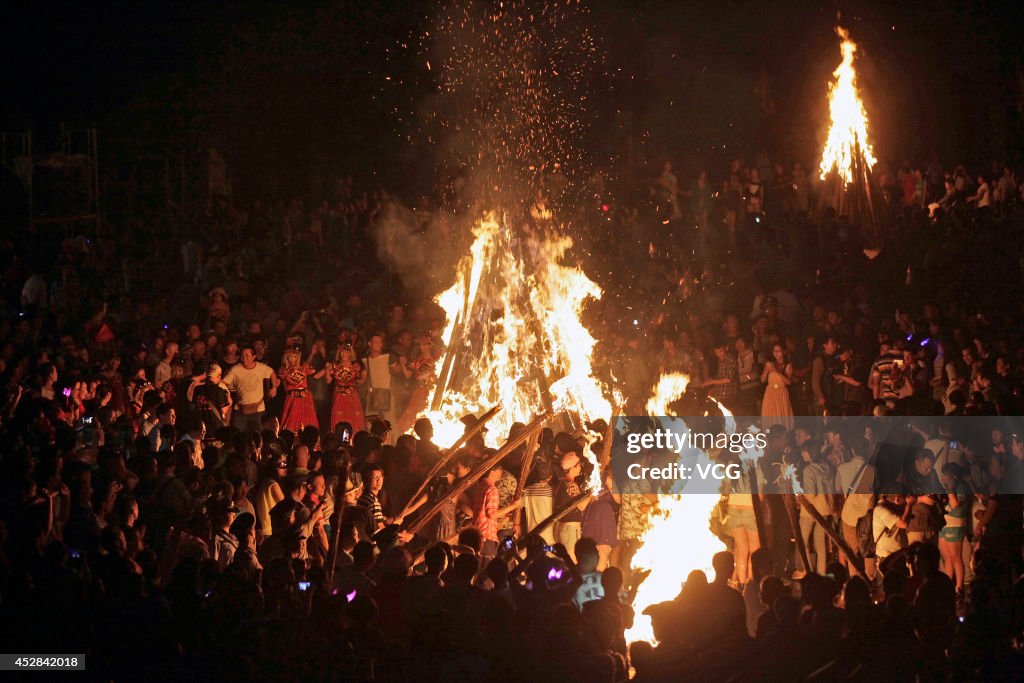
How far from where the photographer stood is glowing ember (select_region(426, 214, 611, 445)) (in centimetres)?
1348

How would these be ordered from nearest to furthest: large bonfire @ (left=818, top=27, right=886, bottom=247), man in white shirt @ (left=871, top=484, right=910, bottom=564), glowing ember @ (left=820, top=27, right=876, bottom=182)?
man in white shirt @ (left=871, top=484, right=910, bottom=564) → large bonfire @ (left=818, top=27, right=886, bottom=247) → glowing ember @ (left=820, top=27, right=876, bottom=182)

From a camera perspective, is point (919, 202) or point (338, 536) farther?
point (919, 202)

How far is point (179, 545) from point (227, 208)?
14.6 m

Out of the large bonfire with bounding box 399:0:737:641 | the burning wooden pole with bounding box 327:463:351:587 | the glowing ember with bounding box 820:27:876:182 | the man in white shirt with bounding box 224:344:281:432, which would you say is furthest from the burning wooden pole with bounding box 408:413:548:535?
the glowing ember with bounding box 820:27:876:182

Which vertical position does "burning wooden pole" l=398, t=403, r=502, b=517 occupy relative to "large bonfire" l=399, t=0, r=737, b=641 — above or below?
below

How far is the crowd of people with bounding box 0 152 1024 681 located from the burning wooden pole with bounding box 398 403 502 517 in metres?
0.08

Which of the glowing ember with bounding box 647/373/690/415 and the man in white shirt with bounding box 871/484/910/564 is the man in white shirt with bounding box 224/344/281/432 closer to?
the glowing ember with bounding box 647/373/690/415

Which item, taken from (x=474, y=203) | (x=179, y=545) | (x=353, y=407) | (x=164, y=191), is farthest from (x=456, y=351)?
(x=164, y=191)

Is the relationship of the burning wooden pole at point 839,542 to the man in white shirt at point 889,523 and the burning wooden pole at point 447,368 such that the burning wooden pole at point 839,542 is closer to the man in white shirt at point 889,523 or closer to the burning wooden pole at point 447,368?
the man in white shirt at point 889,523

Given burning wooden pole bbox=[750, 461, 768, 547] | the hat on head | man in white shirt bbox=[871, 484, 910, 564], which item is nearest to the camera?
man in white shirt bbox=[871, 484, 910, 564]

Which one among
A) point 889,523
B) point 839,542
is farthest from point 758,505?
point 839,542

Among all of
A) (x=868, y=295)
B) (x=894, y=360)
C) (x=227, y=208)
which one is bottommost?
(x=894, y=360)

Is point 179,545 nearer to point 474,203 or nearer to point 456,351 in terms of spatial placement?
point 456,351

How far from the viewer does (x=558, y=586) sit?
288 inches
